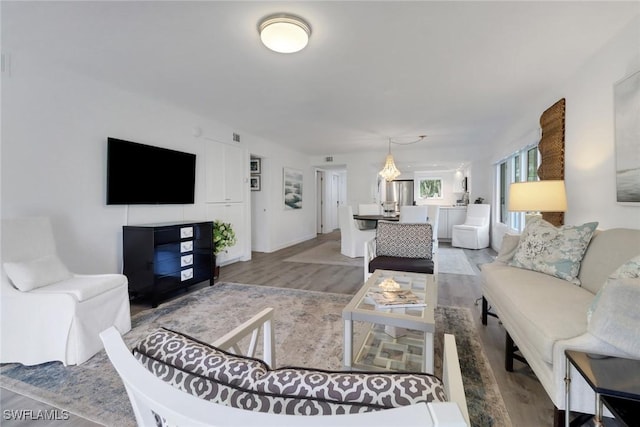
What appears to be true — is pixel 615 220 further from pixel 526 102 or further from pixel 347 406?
pixel 347 406

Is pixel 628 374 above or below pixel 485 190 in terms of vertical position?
below

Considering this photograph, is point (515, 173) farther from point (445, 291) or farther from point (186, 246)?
point (186, 246)

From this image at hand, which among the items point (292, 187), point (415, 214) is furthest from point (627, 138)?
point (292, 187)

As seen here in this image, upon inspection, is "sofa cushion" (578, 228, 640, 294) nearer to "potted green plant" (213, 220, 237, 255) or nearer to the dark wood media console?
the dark wood media console

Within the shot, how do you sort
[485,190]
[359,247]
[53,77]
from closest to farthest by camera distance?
[53,77] < [359,247] < [485,190]

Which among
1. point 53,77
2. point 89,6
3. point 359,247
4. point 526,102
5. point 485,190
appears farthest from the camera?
point 485,190

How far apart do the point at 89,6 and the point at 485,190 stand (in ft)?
23.7

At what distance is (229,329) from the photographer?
8.07ft

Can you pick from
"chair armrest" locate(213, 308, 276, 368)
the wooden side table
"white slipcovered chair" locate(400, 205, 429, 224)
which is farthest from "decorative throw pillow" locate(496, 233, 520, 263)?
"white slipcovered chair" locate(400, 205, 429, 224)

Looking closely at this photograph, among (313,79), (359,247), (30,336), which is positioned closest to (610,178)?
(313,79)

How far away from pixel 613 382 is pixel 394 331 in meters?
1.40

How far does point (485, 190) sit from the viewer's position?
6.62 meters

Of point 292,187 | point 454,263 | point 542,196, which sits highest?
point 292,187

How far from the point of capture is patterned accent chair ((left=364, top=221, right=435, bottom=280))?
117 inches
